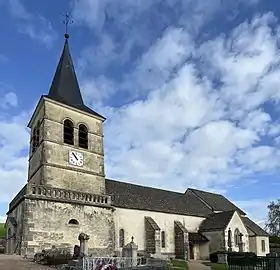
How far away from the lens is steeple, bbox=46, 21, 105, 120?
30125mm

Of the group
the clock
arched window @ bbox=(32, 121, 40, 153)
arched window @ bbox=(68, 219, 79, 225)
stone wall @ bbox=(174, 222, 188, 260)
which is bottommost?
stone wall @ bbox=(174, 222, 188, 260)

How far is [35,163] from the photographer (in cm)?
2838

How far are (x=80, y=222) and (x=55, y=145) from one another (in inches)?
243

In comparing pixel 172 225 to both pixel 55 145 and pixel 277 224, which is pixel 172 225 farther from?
pixel 277 224

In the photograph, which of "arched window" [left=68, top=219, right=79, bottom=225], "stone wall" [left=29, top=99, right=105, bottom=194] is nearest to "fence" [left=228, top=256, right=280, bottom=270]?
"arched window" [left=68, top=219, right=79, bottom=225]

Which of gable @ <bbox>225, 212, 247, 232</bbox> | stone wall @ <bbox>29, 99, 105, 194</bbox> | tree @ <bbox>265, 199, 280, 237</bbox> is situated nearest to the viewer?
stone wall @ <bbox>29, 99, 105, 194</bbox>

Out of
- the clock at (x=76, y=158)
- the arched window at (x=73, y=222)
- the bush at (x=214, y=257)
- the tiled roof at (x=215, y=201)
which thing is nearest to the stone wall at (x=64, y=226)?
the arched window at (x=73, y=222)

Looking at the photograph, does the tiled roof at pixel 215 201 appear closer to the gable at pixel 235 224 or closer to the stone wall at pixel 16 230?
the gable at pixel 235 224

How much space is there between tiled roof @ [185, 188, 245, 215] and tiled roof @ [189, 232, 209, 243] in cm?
634

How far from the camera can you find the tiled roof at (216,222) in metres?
34.3

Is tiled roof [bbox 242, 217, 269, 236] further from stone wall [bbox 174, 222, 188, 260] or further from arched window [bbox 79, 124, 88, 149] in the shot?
arched window [bbox 79, 124, 88, 149]

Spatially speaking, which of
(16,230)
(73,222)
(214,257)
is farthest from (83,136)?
(214,257)

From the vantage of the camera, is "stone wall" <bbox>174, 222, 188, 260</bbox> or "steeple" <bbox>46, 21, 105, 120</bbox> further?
"stone wall" <bbox>174, 222, 188, 260</bbox>

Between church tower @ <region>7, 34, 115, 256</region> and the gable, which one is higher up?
church tower @ <region>7, 34, 115, 256</region>
